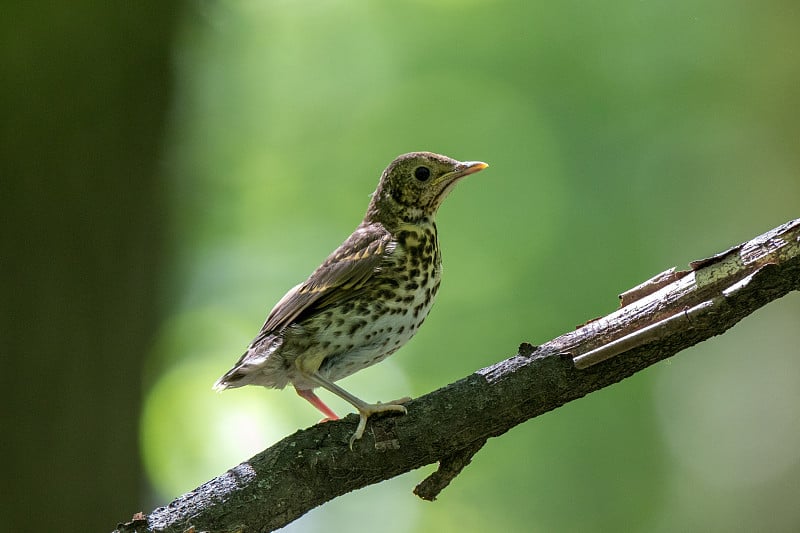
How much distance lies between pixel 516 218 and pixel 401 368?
222 centimetres

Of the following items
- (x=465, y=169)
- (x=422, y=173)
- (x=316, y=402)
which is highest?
(x=422, y=173)

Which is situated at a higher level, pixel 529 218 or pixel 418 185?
pixel 529 218

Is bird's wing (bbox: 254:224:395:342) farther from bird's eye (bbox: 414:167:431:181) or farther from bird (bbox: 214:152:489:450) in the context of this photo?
bird's eye (bbox: 414:167:431:181)

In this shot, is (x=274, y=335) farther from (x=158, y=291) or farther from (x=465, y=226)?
(x=465, y=226)

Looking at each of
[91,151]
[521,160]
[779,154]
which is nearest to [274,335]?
[91,151]

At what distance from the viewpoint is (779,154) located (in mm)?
9852

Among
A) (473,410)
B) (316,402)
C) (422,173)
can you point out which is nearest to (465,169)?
(422,173)

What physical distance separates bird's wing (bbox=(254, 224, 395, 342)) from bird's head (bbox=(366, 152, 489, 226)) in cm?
26

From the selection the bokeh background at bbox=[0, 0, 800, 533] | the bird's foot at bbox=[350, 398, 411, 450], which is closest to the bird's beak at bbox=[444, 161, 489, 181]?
the bird's foot at bbox=[350, 398, 411, 450]

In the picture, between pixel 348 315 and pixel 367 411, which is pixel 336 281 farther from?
pixel 367 411

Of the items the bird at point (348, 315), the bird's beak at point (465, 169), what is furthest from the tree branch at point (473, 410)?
the bird's beak at point (465, 169)

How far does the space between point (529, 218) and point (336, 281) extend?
19.8 feet

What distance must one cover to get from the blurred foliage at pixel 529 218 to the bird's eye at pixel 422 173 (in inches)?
173

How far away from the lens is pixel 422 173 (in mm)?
4785
